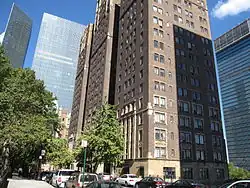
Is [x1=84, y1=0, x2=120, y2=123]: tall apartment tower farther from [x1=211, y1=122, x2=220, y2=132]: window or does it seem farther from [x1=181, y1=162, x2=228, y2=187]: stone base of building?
[x1=181, y1=162, x2=228, y2=187]: stone base of building

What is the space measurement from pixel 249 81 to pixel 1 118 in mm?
142588

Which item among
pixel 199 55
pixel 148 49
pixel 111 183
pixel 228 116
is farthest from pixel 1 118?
pixel 228 116

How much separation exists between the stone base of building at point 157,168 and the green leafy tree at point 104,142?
4439mm

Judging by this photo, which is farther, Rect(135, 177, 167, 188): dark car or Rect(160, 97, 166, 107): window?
Rect(160, 97, 166, 107): window

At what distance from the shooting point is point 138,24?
61.1 meters

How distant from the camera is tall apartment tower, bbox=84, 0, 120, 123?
7312 centimetres

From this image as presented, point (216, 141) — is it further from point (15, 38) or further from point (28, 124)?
point (15, 38)

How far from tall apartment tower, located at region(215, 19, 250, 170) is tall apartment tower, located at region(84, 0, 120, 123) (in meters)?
90.8

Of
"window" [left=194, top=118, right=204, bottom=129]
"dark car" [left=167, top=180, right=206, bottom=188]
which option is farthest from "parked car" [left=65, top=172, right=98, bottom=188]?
"window" [left=194, top=118, right=204, bottom=129]

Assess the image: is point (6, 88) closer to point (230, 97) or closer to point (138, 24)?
point (138, 24)

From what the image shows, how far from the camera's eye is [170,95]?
5128cm

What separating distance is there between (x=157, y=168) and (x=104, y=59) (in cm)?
4415

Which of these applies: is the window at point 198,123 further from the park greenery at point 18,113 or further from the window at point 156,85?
the park greenery at point 18,113

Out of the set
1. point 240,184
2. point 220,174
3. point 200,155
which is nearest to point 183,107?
point 200,155
